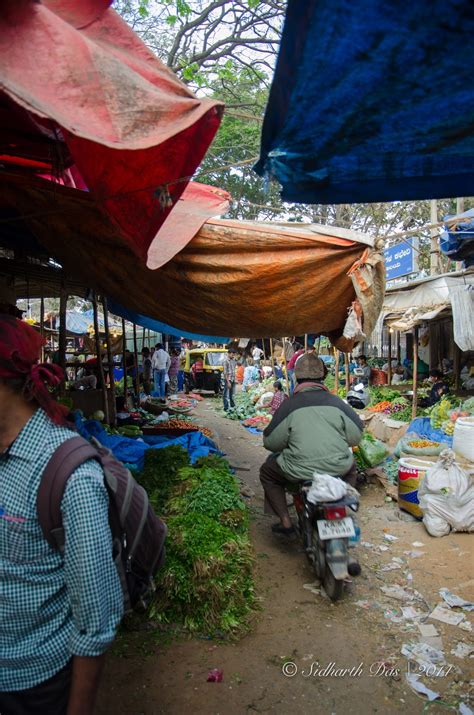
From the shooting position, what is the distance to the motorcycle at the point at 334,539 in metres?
4.05

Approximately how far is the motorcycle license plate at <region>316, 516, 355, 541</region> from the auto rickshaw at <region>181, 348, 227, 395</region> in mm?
18208

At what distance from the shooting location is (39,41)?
1.70 meters

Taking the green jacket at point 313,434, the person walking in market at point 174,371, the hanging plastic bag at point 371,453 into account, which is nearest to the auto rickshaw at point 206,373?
the person walking in market at point 174,371

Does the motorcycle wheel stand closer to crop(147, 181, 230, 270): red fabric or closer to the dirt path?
the dirt path

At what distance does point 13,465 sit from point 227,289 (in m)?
2.59

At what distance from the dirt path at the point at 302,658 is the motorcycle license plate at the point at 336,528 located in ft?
2.24

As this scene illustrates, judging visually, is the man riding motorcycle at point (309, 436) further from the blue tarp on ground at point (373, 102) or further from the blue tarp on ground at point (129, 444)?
Result: the blue tarp on ground at point (373, 102)

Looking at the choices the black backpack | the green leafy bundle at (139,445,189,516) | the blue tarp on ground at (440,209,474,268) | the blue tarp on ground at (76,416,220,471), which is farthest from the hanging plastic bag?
the black backpack

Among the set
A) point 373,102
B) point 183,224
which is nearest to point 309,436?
point 183,224

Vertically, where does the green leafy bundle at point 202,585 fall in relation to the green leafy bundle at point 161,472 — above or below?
below

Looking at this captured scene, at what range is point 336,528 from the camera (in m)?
4.08

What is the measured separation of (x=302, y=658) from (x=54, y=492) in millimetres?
2891

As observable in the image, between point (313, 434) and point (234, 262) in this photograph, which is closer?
point (234, 262)

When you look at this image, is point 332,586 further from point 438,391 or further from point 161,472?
point 438,391
